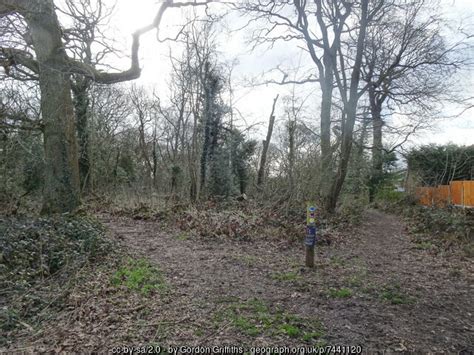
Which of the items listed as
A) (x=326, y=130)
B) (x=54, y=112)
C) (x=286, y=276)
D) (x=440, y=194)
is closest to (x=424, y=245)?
(x=286, y=276)

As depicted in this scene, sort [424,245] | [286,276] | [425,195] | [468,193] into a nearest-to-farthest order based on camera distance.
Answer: [286,276], [424,245], [468,193], [425,195]

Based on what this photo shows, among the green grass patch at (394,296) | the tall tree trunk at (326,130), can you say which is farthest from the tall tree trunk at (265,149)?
the green grass patch at (394,296)

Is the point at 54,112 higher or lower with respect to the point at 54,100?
lower

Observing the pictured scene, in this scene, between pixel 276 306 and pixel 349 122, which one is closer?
pixel 276 306

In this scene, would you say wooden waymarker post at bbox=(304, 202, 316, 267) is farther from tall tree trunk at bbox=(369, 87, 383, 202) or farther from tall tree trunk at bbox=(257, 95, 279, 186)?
tall tree trunk at bbox=(369, 87, 383, 202)

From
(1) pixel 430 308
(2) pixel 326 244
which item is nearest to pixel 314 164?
(2) pixel 326 244

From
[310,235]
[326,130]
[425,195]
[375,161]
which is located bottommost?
[310,235]

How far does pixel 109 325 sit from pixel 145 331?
0.45 m

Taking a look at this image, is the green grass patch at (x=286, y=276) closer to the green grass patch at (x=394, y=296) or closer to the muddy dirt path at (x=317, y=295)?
the muddy dirt path at (x=317, y=295)

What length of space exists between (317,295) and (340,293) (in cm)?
31

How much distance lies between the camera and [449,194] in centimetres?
1336

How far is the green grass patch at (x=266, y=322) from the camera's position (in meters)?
3.20

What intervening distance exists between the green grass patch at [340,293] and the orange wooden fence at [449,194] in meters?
10.0

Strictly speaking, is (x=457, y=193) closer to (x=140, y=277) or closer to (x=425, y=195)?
(x=425, y=195)
